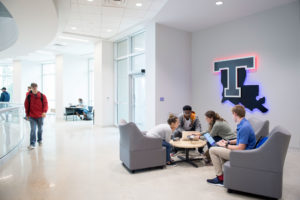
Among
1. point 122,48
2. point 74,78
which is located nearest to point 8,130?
point 122,48

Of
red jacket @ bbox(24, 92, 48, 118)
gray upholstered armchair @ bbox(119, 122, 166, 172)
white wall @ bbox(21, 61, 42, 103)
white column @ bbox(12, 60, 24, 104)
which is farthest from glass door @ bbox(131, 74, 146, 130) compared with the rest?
white wall @ bbox(21, 61, 42, 103)

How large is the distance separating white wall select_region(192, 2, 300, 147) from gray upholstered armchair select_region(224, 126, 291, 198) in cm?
318

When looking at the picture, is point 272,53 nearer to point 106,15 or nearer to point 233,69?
point 233,69

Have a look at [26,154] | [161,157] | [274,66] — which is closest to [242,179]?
[161,157]

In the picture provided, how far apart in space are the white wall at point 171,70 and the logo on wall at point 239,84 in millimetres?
1225

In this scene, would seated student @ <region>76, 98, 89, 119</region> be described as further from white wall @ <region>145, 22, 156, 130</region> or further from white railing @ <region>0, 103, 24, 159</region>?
white railing @ <region>0, 103, 24, 159</region>

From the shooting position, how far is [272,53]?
5.80 m

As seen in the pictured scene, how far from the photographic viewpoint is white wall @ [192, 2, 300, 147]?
545 centimetres

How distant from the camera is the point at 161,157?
13.5ft

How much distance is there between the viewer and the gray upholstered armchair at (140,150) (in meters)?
3.89

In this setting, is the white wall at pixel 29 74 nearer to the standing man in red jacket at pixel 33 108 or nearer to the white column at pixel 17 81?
the white column at pixel 17 81

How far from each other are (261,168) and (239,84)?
13.0ft

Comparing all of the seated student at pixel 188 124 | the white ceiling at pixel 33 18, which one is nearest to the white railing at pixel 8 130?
the white ceiling at pixel 33 18

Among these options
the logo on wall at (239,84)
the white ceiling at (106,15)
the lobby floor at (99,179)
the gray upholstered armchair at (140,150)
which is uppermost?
the white ceiling at (106,15)
